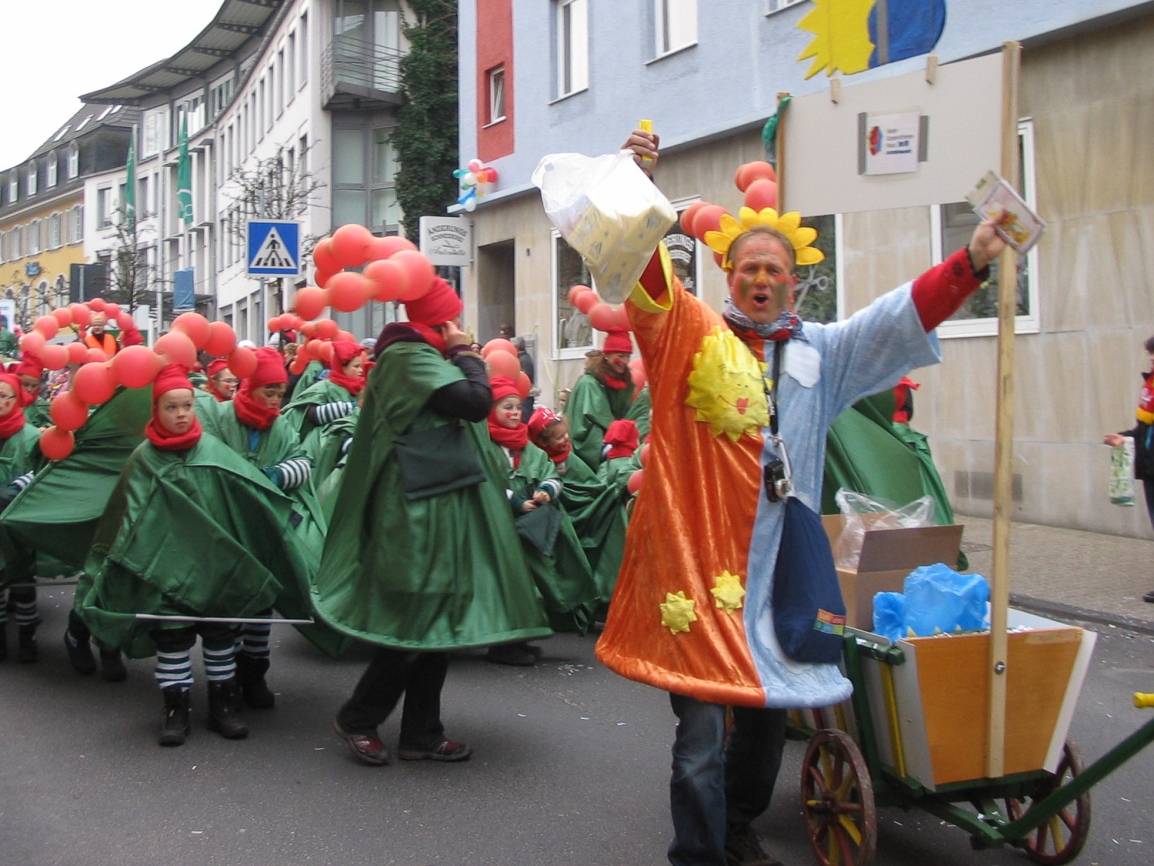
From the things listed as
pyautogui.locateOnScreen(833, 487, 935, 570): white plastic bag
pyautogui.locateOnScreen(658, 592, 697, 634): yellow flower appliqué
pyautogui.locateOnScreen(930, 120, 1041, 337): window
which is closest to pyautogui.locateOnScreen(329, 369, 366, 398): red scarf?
pyautogui.locateOnScreen(833, 487, 935, 570): white plastic bag

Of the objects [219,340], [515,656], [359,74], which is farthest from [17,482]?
[359,74]

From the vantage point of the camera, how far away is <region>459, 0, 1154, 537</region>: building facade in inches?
415

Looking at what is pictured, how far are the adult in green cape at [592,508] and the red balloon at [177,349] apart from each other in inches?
89.4

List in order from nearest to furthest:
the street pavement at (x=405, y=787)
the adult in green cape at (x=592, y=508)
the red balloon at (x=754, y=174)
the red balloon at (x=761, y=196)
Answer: the street pavement at (x=405, y=787), the red balloon at (x=761, y=196), the red balloon at (x=754, y=174), the adult in green cape at (x=592, y=508)

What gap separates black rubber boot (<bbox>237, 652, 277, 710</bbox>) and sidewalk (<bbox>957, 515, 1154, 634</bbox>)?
4.04 m

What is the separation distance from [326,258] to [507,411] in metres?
1.91

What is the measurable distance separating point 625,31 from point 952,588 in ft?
49.0

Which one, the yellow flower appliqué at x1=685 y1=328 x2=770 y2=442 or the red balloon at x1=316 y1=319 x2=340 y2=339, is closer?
the yellow flower appliqué at x1=685 y1=328 x2=770 y2=442

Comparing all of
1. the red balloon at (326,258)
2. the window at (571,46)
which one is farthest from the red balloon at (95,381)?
the window at (571,46)

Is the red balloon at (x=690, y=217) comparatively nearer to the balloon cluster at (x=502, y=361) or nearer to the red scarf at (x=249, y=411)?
the balloon cluster at (x=502, y=361)

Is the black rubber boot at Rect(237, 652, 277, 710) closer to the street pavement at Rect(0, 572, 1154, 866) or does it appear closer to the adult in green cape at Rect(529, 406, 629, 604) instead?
the street pavement at Rect(0, 572, 1154, 866)

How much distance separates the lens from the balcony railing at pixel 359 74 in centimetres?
3475

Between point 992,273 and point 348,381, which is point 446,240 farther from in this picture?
point 348,381

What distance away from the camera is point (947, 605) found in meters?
3.69
